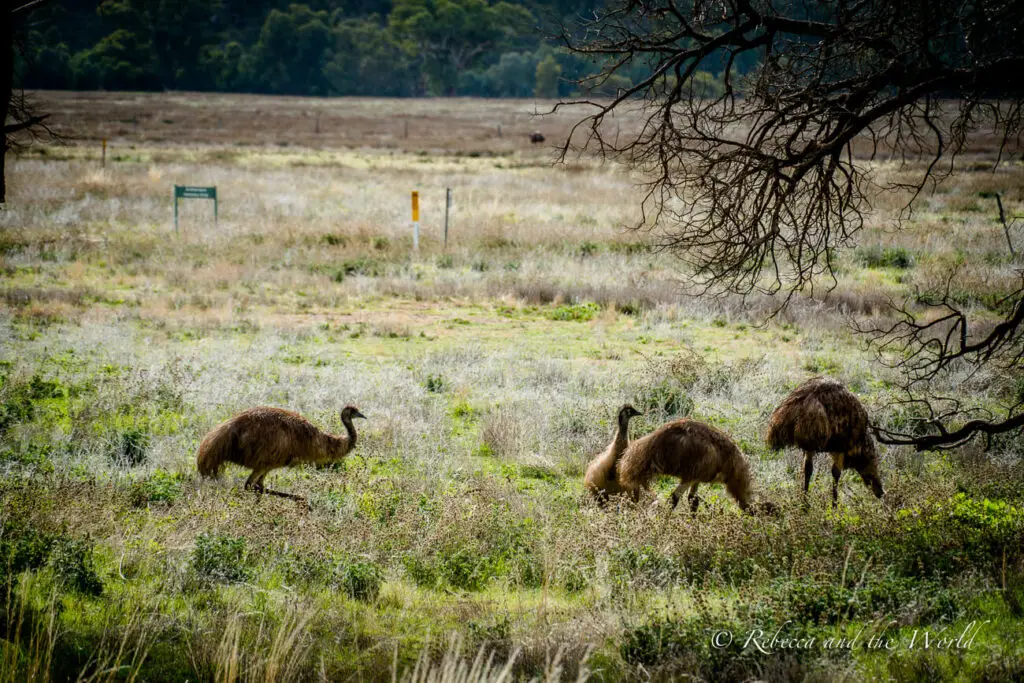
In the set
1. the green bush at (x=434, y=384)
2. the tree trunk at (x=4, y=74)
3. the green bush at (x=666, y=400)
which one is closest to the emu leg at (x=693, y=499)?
the green bush at (x=666, y=400)

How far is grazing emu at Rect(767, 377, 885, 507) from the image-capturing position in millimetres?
7375

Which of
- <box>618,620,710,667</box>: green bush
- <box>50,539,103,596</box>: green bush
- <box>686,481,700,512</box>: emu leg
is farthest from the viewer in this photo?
<box>686,481,700,512</box>: emu leg

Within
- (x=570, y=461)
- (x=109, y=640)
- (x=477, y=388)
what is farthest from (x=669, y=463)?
(x=477, y=388)

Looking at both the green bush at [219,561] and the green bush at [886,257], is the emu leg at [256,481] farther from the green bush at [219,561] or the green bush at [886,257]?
the green bush at [886,257]

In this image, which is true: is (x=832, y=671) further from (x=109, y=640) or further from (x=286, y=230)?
(x=286, y=230)

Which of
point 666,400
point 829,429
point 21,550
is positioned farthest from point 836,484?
point 21,550

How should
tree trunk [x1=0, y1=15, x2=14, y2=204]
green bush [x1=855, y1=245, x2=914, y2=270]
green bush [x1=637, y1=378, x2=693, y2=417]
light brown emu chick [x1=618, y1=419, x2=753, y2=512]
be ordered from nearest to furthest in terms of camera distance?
tree trunk [x1=0, y1=15, x2=14, y2=204] < light brown emu chick [x1=618, y1=419, x2=753, y2=512] < green bush [x1=637, y1=378, x2=693, y2=417] < green bush [x1=855, y1=245, x2=914, y2=270]

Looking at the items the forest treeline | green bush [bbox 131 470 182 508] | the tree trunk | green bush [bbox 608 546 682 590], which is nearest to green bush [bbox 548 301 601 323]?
green bush [bbox 131 470 182 508]

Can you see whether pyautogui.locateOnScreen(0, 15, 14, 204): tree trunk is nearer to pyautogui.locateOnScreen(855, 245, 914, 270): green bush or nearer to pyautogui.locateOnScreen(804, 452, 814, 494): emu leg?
pyautogui.locateOnScreen(804, 452, 814, 494): emu leg

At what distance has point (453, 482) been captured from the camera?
7.96 metres

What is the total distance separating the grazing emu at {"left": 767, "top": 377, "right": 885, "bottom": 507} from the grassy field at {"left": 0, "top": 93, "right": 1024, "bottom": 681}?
0.30m

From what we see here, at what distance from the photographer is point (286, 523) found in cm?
629

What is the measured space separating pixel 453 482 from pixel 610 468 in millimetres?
1475

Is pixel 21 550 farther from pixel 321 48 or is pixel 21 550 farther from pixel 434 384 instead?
pixel 321 48
